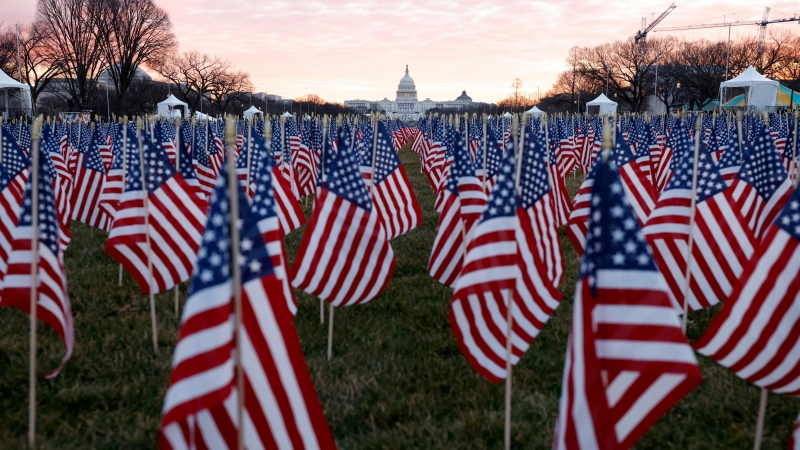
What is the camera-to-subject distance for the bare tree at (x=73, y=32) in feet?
175

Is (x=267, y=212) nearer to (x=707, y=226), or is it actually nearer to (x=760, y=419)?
(x=760, y=419)

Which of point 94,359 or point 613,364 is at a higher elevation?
point 613,364

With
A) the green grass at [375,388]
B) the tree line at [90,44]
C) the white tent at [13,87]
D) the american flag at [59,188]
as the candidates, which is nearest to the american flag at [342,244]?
the green grass at [375,388]

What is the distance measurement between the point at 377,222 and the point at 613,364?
9.62 feet

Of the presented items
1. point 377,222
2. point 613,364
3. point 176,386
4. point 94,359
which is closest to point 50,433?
point 94,359

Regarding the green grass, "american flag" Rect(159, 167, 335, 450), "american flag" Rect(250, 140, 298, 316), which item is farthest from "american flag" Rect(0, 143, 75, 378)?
"american flag" Rect(159, 167, 335, 450)

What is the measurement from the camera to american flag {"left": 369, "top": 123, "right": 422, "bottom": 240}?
7.57 meters

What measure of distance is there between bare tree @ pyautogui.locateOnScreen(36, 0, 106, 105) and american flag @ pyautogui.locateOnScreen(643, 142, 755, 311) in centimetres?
5538

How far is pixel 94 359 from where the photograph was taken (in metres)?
5.82

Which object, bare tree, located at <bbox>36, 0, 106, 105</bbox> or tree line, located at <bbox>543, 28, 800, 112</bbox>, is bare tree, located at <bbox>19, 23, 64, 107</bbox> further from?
tree line, located at <bbox>543, 28, 800, 112</bbox>

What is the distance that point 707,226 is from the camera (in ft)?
17.9

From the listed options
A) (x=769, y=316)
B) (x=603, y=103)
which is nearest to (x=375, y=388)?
(x=769, y=316)

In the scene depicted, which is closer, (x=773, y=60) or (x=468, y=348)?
(x=468, y=348)

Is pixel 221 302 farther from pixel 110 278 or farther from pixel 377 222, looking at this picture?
pixel 110 278
